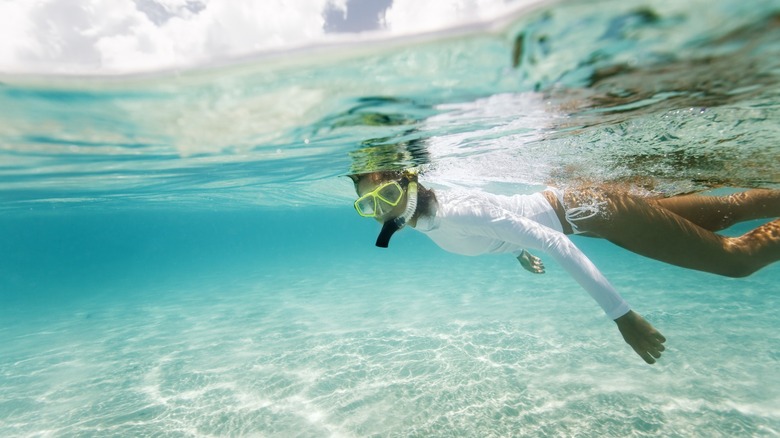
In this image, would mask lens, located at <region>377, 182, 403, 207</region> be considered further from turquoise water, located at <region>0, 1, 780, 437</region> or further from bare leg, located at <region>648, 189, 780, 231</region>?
bare leg, located at <region>648, 189, 780, 231</region>

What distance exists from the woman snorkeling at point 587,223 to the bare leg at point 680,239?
0.01 m

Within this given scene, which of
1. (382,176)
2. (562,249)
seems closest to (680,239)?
(562,249)

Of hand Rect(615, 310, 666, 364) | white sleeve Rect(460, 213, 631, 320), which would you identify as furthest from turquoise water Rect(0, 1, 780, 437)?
hand Rect(615, 310, 666, 364)

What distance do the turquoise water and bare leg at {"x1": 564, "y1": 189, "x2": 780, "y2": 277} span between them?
5.72 ft

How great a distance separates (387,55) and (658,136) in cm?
590

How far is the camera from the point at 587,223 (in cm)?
517

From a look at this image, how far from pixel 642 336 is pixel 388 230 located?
2.67 meters

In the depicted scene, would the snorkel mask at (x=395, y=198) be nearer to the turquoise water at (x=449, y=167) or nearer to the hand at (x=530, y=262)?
the turquoise water at (x=449, y=167)

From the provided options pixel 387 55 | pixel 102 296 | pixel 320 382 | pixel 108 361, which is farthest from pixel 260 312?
pixel 102 296

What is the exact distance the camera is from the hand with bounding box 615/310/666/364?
3160 mm

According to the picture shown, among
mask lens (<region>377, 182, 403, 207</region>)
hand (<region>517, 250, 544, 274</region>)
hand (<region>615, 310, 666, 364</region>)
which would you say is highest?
mask lens (<region>377, 182, 403, 207</region>)

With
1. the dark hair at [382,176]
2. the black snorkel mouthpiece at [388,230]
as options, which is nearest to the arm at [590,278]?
the black snorkel mouthpiece at [388,230]

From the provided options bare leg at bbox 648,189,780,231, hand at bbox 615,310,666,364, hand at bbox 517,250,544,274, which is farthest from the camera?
hand at bbox 517,250,544,274

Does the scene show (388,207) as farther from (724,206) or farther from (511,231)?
(724,206)
